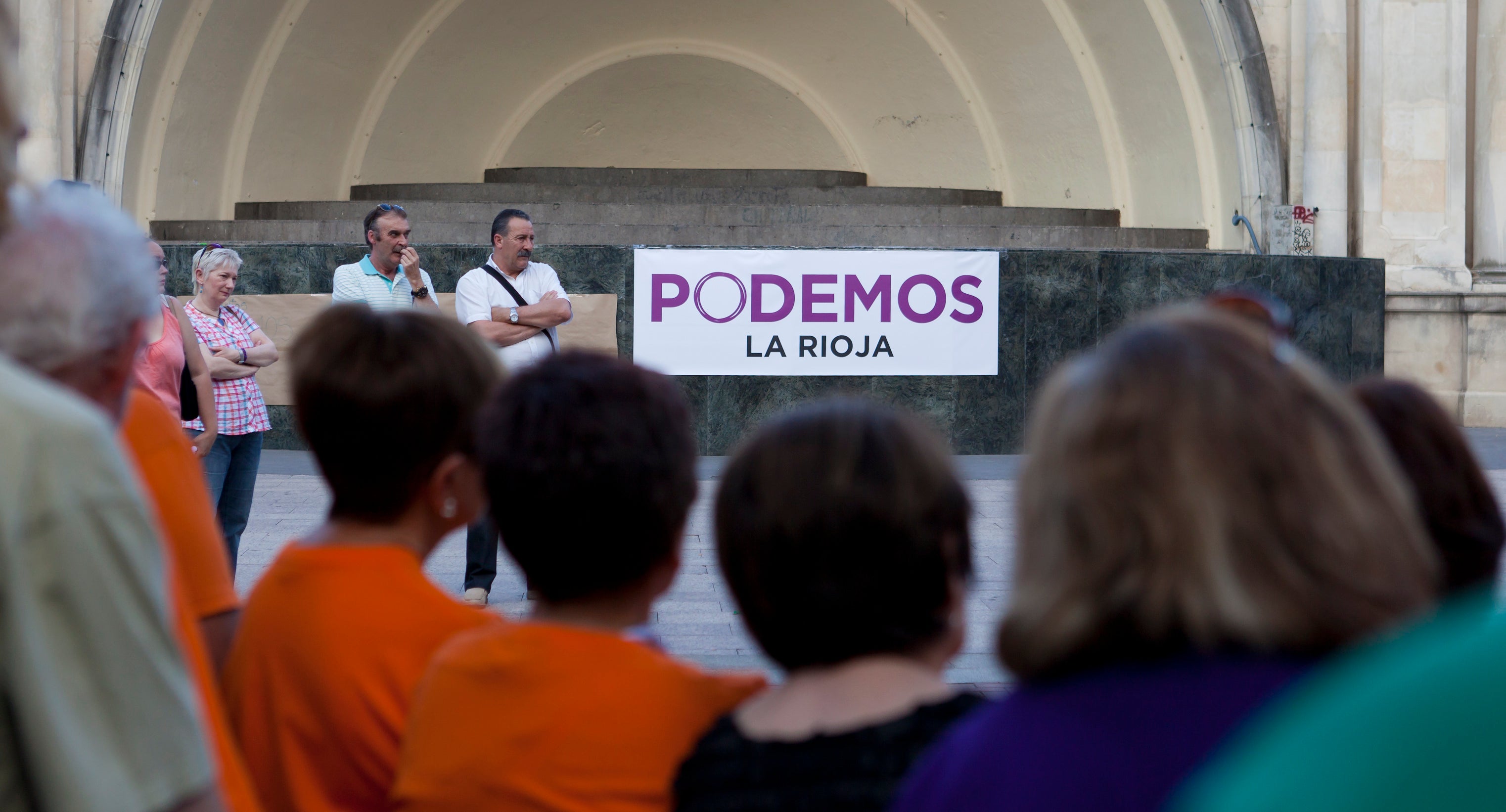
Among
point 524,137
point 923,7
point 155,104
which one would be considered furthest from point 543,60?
point 155,104

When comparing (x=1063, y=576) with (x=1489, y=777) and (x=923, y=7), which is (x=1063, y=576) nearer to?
(x=1489, y=777)

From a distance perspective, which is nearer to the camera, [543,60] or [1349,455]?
[1349,455]

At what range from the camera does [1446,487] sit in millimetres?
2064

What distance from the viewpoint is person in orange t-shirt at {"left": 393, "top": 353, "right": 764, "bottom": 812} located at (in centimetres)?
178

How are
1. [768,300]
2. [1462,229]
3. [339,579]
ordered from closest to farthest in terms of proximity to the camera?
[339,579]
[768,300]
[1462,229]

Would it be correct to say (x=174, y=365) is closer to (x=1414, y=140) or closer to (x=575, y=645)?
(x=575, y=645)

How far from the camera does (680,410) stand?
196 cm

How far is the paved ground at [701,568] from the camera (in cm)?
540

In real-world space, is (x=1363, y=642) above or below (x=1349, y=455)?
below

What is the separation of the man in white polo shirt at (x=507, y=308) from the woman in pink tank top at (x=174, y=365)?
1.12 m

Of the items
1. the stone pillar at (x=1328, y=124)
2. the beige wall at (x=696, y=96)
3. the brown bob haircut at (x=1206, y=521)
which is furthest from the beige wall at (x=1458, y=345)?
the brown bob haircut at (x=1206, y=521)

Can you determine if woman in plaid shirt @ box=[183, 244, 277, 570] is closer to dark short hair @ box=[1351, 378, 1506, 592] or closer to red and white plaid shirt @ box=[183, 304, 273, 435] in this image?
red and white plaid shirt @ box=[183, 304, 273, 435]

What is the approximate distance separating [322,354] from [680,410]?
23.3 inches

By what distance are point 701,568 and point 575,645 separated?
5482 mm
